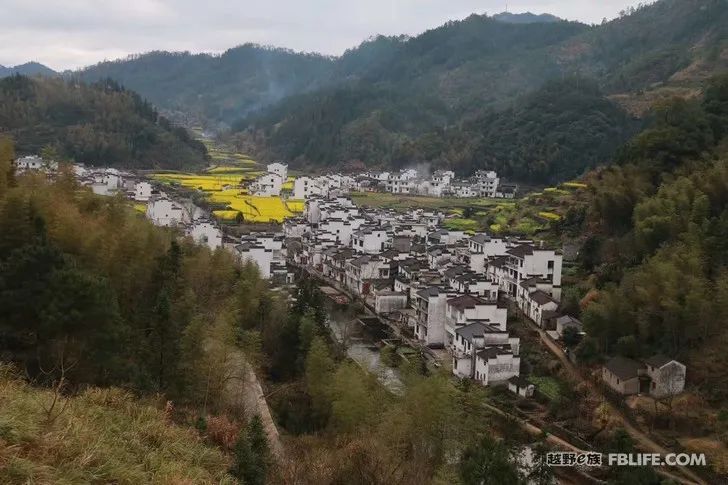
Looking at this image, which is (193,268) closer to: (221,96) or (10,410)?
(10,410)

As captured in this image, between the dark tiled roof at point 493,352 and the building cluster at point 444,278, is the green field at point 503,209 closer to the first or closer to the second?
the building cluster at point 444,278

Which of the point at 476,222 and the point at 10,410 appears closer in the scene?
the point at 10,410

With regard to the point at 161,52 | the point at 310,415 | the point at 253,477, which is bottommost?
the point at 310,415

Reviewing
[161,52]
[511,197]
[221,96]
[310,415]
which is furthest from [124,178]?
[161,52]

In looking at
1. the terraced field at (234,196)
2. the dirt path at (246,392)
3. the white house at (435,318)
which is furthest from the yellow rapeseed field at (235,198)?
the dirt path at (246,392)

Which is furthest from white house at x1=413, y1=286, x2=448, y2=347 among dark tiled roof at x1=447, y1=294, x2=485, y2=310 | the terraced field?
the terraced field

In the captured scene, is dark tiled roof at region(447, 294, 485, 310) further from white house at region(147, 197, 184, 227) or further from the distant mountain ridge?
the distant mountain ridge

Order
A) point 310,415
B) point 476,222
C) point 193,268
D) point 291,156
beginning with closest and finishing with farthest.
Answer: point 310,415
point 193,268
point 476,222
point 291,156

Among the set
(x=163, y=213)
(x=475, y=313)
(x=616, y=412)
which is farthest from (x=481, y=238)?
(x=163, y=213)
